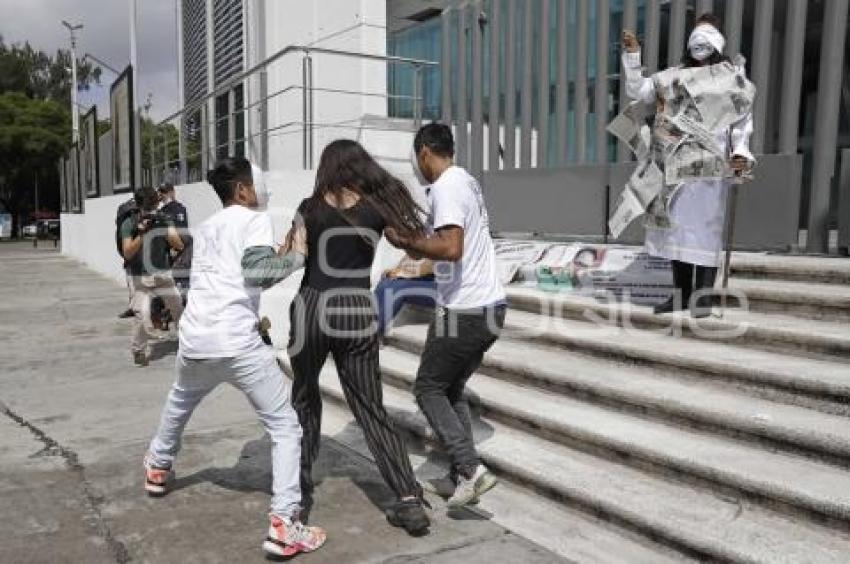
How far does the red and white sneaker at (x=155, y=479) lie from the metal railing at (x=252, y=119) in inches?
147

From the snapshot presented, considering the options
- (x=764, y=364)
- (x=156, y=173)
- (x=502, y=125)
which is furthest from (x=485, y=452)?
(x=156, y=173)

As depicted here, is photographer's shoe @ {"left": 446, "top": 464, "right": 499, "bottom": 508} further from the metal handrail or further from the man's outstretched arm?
the metal handrail

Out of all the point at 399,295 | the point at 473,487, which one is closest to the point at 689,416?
the point at 473,487

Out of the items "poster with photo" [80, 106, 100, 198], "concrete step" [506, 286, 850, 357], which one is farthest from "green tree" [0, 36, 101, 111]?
"concrete step" [506, 286, 850, 357]

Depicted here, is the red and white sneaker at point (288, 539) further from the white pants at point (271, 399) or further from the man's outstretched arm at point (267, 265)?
the man's outstretched arm at point (267, 265)

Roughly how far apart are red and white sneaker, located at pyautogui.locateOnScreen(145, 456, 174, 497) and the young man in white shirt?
647 millimetres

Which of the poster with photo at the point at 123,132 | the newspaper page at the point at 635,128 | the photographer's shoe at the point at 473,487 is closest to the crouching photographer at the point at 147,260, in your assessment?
the newspaper page at the point at 635,128

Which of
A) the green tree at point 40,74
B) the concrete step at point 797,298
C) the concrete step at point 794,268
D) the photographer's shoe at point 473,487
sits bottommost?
the photographer's shoe at point 473,487

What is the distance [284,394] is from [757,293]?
123 inches

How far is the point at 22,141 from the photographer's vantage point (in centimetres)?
4262

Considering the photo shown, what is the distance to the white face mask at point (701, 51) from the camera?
4.59 meters

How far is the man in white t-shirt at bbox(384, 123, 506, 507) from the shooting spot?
347 centimetres

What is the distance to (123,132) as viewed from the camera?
14.6m

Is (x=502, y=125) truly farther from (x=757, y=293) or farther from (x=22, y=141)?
(x=22, y=141)
